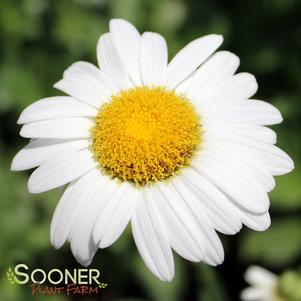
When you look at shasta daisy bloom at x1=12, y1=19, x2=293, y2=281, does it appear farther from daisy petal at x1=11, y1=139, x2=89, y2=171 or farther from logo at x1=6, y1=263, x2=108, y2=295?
logo at x1=6, y1=263, x2=108, y2=295

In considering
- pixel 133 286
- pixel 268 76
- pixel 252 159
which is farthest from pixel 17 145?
pixel 252 159

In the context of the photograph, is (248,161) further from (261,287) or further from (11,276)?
(11,276)

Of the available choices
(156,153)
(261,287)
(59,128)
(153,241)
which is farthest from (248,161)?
(261,287)

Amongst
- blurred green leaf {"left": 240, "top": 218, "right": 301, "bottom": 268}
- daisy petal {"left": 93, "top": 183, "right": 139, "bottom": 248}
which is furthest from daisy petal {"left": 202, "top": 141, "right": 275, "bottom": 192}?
blurred green leaf {"left": 240, "top": 218, "right": 301, "bottom": 268}

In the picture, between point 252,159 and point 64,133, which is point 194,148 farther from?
point 64,133

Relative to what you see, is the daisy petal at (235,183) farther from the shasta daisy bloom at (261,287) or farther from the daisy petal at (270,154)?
the shasta daisy bloom at (261,287)
